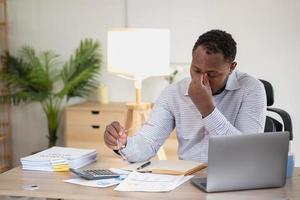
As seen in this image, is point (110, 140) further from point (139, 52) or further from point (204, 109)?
point (139, 52)

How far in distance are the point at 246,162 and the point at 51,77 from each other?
10.7ft

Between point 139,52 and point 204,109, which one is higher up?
point 139,52

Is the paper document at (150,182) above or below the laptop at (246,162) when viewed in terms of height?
below

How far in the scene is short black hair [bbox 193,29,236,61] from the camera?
2091 millimetres

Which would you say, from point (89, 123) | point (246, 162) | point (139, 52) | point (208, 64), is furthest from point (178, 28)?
point (246, 162)

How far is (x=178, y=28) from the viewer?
4.35 metres

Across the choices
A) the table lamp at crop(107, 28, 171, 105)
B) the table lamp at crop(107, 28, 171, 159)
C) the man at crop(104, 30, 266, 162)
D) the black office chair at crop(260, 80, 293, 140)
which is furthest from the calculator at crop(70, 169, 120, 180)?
the table lamp at crop(107, 28, 171, 105)

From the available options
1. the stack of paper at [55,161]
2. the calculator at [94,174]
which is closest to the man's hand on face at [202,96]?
the calculator at [94,174]

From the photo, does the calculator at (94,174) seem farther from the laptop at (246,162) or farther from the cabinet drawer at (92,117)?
the cabinet drawer at (92,117)

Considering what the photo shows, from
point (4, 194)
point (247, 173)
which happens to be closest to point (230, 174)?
point (247, 173)

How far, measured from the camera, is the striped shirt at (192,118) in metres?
2.12

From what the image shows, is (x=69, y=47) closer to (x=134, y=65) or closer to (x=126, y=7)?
(x=126, y=7)

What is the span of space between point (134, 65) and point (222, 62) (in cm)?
145

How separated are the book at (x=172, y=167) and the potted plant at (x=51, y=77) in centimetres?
240
